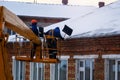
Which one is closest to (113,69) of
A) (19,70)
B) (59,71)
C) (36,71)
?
(59,71)

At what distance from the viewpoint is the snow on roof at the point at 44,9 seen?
33.6 metres

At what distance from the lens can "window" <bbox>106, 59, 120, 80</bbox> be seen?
1411cm

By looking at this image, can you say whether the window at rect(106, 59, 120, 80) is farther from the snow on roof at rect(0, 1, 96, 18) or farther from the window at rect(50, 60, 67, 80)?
the snow on roof at rect(0, 1, 96, 18)

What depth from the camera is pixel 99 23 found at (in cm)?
1669

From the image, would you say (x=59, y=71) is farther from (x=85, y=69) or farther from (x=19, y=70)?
(x=19, y=70)

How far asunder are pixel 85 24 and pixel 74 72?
2.53m

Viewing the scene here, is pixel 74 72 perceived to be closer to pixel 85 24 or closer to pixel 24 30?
pixel 85 24

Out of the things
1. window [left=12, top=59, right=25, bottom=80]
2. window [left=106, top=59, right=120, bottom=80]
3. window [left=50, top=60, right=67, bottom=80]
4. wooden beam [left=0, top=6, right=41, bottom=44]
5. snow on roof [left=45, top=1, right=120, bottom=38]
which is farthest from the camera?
window [left=12, top=59, right=25, bottom=80]

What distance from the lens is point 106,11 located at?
1834 centimetres

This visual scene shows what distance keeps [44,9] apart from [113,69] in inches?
827

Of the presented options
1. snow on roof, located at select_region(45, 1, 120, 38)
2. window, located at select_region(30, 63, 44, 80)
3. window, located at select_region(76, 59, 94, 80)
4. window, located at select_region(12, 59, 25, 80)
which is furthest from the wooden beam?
window, located at select_region(12, 59, 25, 80)

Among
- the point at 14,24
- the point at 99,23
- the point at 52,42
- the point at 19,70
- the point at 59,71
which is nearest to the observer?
the point at 14,24

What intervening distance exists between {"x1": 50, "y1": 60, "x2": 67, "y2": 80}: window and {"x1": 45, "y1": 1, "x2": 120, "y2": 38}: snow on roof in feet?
4.47

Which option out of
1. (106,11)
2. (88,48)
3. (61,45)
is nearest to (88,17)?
(106,11)
